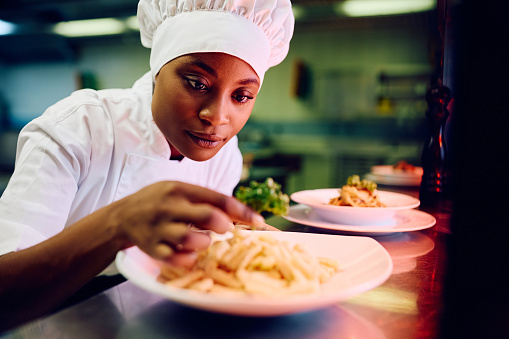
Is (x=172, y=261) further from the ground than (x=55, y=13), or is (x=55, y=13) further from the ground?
(x=55, y=13)

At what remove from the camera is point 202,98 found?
1.06 m

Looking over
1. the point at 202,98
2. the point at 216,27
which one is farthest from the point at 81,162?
the point at 216,27

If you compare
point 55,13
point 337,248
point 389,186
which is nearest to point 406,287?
point 337,248

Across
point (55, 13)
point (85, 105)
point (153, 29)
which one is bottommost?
point (85, 105)

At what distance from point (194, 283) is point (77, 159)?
788 mm

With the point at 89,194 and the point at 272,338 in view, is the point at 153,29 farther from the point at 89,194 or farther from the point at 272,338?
the point at 272,338

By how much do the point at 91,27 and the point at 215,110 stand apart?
597 centimetres

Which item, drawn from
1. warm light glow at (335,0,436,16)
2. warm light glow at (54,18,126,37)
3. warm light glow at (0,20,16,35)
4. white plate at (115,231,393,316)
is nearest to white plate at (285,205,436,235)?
white plate at (115,231,393,316)

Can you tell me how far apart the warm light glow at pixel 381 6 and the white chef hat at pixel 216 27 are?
11.4 ft

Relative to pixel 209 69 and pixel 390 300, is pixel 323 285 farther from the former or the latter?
pixel 209 69

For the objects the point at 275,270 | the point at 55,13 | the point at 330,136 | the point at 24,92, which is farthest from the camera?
the point at 24,92

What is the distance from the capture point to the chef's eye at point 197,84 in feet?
3.44

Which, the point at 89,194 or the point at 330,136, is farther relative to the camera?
the point at 330,136

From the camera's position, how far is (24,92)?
8.13 m
